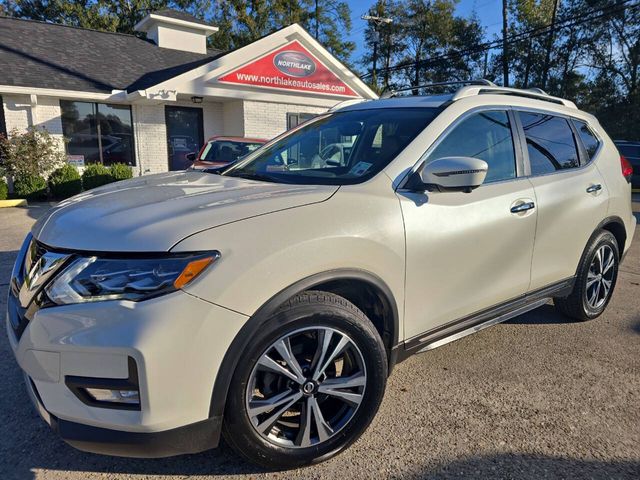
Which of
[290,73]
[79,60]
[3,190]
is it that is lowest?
[3,190]

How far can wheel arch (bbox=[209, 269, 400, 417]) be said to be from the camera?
6.23ft

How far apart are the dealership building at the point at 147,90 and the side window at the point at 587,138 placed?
11.5m

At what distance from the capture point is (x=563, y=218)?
338cm

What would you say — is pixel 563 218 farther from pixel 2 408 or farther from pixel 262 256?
pixel 2 408

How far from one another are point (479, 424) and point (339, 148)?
1906 mm

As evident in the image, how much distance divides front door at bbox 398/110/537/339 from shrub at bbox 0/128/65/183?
11.9 metres

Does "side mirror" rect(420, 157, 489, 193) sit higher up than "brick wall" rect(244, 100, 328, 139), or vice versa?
"brick wall" rect(244, 100, 328, 139)

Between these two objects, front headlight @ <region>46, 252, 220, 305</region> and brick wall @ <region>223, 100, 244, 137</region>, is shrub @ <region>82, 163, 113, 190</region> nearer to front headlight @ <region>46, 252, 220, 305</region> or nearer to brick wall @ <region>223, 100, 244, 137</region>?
brick wall @ <region>223, 100, 244, 137</region>

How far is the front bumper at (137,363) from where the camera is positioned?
1733 millimetres

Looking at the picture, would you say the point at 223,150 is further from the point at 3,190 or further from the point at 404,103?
the point at 404,103

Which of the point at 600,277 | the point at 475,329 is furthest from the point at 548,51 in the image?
the point at 475,329

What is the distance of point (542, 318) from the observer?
4.23 m

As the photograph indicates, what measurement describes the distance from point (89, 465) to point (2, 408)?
862 millimetres

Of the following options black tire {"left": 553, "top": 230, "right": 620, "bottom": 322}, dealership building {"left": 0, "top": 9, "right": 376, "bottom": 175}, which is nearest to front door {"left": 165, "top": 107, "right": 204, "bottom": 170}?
dealership building {"left": 0, "top": 9, "right": 376, "bottom": 175}
